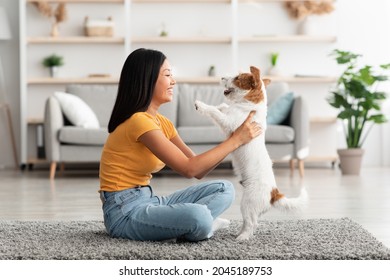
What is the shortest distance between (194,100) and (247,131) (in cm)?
436

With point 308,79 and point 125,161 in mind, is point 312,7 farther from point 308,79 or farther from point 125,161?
point 125,161

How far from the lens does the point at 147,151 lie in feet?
8.30

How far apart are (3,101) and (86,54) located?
1036 millimetres

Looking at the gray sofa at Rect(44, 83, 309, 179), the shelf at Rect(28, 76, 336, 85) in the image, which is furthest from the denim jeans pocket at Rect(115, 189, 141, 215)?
the shelf at Rect(28, 76, 336, 85)

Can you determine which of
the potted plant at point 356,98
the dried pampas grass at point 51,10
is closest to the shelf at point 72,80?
the dried pampas grass at point 51,10

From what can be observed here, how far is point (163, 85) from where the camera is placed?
251cm

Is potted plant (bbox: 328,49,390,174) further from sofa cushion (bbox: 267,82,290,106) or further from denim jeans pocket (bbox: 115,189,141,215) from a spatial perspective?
denim jeans pocket (bbox: 115,189,141,215)

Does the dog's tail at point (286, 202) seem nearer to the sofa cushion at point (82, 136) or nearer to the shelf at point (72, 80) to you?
the sofa cushion at point (82, 136)

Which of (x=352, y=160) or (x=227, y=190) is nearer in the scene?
(x=227, y=190)

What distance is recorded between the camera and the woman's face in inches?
98.6

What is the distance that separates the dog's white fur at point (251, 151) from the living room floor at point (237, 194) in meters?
0.50

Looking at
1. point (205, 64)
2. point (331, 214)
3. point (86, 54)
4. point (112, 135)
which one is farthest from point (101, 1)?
point (112, 135)

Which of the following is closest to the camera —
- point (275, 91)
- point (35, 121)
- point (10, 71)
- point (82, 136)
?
point (82, 136)

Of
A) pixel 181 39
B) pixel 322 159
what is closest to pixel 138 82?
pixel 181 39
